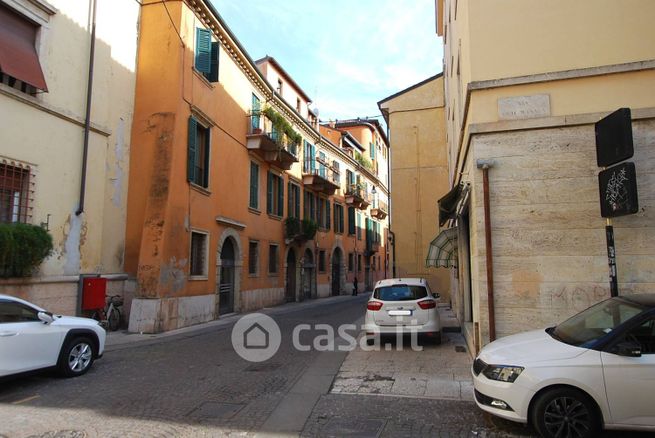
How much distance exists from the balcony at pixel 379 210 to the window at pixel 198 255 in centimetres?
2862

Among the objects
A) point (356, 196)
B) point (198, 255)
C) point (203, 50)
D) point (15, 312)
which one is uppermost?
point (203, 50)

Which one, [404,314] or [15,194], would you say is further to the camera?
[15,194]

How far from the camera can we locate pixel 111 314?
13.7m

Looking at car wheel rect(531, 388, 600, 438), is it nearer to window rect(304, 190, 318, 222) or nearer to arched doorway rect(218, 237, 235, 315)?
arched doorway rect(218, 237, 235, 315)

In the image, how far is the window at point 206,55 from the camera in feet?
53.5

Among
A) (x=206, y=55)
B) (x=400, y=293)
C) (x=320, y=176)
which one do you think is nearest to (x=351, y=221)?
(x=320, y=176)

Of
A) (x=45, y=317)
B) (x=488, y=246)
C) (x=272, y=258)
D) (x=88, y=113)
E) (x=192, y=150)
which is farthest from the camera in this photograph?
(x=272, y=258)

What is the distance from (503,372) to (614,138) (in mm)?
3686

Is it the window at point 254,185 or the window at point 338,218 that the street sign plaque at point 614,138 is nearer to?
the window at point 254,185

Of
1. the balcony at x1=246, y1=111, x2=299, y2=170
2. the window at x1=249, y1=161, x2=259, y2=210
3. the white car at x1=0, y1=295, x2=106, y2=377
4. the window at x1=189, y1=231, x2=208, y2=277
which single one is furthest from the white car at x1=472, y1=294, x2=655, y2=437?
the window at x1=249, y1=161, x2=259, y2=210

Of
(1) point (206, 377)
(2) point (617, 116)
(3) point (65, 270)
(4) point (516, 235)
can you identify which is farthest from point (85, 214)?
(2) point (617, 116)

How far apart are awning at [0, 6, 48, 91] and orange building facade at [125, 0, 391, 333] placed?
392 cm

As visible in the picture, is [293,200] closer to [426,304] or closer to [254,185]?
[254,185]

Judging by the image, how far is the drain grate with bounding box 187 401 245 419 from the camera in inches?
227
